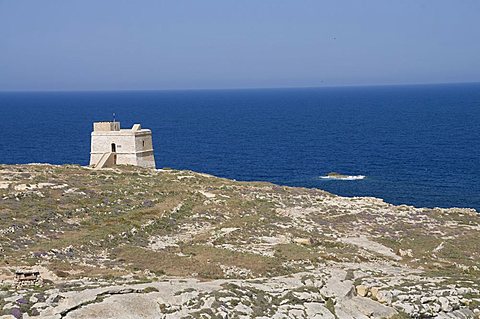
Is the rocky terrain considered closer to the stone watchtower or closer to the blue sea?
the stone watchtower

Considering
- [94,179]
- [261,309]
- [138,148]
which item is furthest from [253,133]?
[261,309]

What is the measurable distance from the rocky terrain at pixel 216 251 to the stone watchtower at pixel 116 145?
541 cm

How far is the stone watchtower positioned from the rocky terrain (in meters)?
5.41

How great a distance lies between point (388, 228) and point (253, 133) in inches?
5735

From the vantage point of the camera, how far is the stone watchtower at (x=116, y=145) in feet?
227

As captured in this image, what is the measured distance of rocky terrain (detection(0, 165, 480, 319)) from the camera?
25.5 m

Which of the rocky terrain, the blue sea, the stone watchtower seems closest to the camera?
the rocky terrain

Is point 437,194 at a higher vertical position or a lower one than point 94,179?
lower

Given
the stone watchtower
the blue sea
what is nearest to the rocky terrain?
the stone watchtower

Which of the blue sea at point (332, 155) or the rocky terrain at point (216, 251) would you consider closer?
the rocky terrain at point (216, 251)

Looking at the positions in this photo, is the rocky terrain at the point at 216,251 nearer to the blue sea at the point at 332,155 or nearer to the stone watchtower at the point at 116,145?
the stone watchtower at the point at 116,145

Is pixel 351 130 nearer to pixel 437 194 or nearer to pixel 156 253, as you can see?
pixel 437 194

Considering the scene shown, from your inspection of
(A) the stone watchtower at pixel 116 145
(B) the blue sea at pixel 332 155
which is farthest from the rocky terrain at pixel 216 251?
(B) the blue sea at pixel 332 155

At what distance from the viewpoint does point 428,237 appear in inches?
1753
